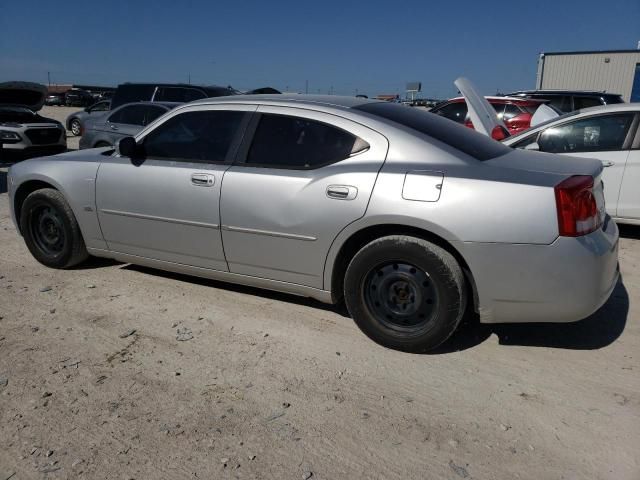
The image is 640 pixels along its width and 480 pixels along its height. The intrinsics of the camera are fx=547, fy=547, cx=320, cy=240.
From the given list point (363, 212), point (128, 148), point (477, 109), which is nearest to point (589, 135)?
point (477, 109)

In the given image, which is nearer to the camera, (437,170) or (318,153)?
(437,170)

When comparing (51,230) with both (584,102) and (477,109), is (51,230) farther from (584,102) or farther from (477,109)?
(584,102)

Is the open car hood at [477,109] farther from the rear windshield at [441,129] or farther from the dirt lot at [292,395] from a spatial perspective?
the dirt lot at [292,395]

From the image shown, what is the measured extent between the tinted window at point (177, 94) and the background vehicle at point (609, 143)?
7.20m

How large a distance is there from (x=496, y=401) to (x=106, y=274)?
3.39 meters

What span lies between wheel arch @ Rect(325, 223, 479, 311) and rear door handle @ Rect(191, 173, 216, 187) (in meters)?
1.00

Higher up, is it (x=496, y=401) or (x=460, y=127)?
(x=460, y=127)

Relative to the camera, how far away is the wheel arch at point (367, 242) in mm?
3160

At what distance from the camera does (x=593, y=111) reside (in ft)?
19.8

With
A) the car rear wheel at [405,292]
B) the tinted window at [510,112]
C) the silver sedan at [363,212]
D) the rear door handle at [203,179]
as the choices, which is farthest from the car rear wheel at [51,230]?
the tinted window at [510,112]

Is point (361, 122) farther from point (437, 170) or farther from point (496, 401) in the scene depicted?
point (496, 401)

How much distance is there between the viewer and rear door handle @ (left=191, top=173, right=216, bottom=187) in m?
3.76

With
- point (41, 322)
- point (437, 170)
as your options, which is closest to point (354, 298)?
point (437, 170)

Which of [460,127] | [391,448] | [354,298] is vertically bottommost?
[391,448]
